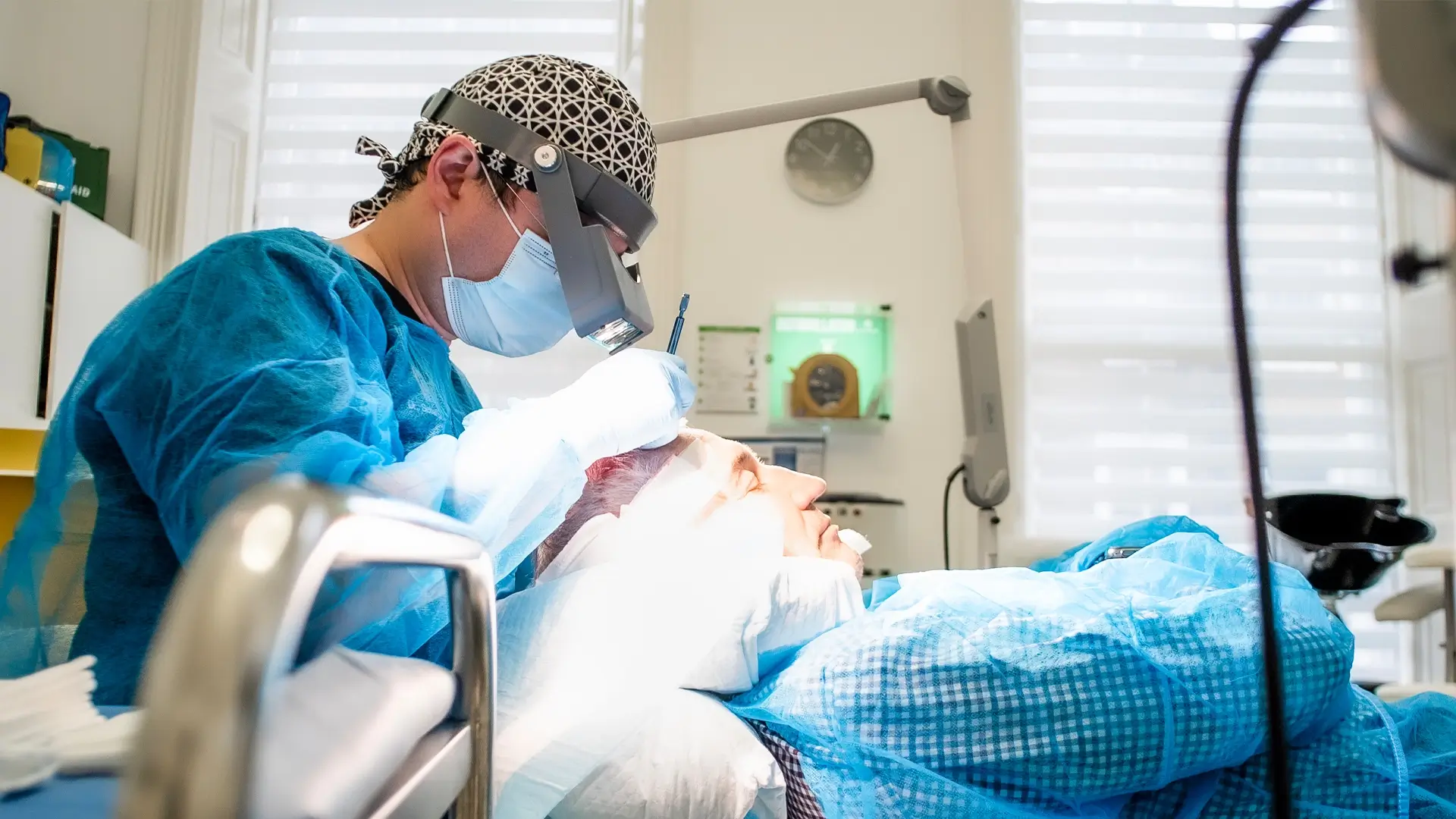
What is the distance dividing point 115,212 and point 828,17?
2.23 m

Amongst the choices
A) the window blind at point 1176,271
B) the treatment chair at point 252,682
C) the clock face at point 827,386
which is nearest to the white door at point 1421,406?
the window blind at point 1176,271

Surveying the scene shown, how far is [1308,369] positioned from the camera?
2.78 metres

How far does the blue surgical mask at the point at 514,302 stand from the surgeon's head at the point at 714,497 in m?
0.23

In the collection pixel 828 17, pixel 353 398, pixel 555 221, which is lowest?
pixel 353 398

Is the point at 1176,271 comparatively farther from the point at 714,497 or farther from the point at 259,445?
the point at 259,445

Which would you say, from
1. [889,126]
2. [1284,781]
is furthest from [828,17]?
[1284,781]

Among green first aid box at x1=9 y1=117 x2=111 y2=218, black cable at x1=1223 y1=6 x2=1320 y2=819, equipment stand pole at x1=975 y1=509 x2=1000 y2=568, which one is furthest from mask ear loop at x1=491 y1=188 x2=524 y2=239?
green first aid box at x1=9 y1=117 x2=111 y2=218

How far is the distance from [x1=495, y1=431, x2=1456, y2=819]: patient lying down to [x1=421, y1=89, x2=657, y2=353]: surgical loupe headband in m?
0.38

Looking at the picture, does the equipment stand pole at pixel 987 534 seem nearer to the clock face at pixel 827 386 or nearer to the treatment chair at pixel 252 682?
the clock face at pixel 827 386

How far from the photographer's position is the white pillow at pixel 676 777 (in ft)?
2.81

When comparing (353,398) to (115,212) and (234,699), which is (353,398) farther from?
(115,212)

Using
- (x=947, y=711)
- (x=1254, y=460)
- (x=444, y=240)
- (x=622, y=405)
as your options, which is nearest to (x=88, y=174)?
(x=444, y=240)

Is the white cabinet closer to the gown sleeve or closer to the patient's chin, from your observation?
the gown sleeve

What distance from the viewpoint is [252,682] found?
281 mm
